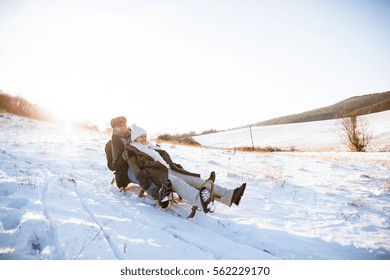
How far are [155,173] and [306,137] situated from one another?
38768 mm

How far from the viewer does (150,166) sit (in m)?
4.30

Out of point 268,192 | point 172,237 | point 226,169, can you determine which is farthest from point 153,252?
point 226,169

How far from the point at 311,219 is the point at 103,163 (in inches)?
221

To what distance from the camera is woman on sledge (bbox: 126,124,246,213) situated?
141 inches

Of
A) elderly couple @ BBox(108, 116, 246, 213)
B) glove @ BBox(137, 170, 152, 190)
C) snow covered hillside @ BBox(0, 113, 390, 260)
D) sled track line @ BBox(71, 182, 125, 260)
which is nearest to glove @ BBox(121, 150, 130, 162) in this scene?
elderly couple @ BBox(108, 116, 246, 213)

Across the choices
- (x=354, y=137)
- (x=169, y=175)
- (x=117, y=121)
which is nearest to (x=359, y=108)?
(x=354, y=137)

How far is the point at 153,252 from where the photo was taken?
2.76m

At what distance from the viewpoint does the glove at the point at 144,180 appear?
4098mm

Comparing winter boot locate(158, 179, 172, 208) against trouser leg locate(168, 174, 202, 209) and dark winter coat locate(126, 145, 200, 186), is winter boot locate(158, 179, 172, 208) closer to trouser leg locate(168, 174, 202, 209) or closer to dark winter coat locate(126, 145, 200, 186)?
trouser leg locate(168, 174, 202, 209)

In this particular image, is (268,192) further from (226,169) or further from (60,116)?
(60,116)

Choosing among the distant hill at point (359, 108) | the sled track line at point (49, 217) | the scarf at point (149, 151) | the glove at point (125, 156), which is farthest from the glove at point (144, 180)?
the distant hill at point (359, 108)

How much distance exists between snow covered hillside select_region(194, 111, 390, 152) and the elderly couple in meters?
26.4

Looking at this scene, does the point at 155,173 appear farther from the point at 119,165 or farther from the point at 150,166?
the point at 119,165

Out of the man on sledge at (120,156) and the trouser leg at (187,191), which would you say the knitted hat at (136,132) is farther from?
the trouser leg at (187,191)
